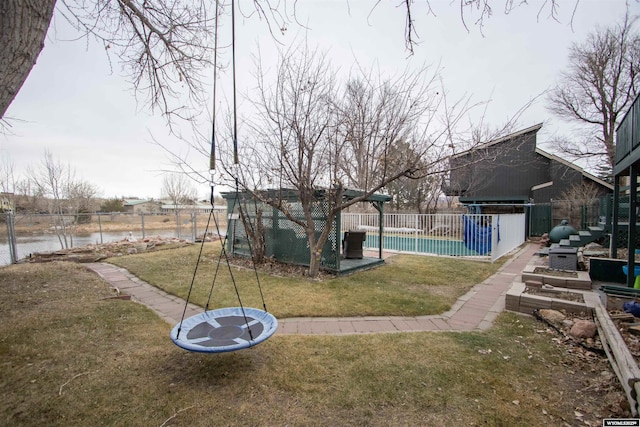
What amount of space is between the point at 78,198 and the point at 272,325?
53.1 feet

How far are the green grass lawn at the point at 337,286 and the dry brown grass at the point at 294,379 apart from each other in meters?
0.95

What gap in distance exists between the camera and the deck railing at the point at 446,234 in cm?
890

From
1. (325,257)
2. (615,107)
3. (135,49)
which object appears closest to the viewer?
(135,49)

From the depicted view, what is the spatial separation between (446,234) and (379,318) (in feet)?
22.2

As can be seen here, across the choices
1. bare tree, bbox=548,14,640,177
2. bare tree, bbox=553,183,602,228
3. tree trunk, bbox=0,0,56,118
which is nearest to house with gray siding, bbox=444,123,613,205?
bare tree, bbox=553,183,602,228

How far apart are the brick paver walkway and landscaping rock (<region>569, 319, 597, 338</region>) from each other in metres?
0.82

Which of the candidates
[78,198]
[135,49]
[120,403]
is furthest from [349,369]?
[78,198]

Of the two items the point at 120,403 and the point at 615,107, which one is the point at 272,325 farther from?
the point at 615,107

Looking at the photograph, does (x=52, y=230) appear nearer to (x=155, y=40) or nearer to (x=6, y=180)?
(x=6, y=180)

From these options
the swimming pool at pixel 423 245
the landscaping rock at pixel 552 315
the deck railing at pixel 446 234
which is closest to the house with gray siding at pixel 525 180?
the deck railing at pixel 446 234

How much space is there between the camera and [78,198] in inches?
551

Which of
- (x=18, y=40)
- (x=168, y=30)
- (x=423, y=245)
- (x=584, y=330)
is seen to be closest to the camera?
(x=18, y=40)

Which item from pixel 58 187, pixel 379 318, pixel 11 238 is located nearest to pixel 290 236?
pixel 379 318

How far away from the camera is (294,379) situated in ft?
7.80
